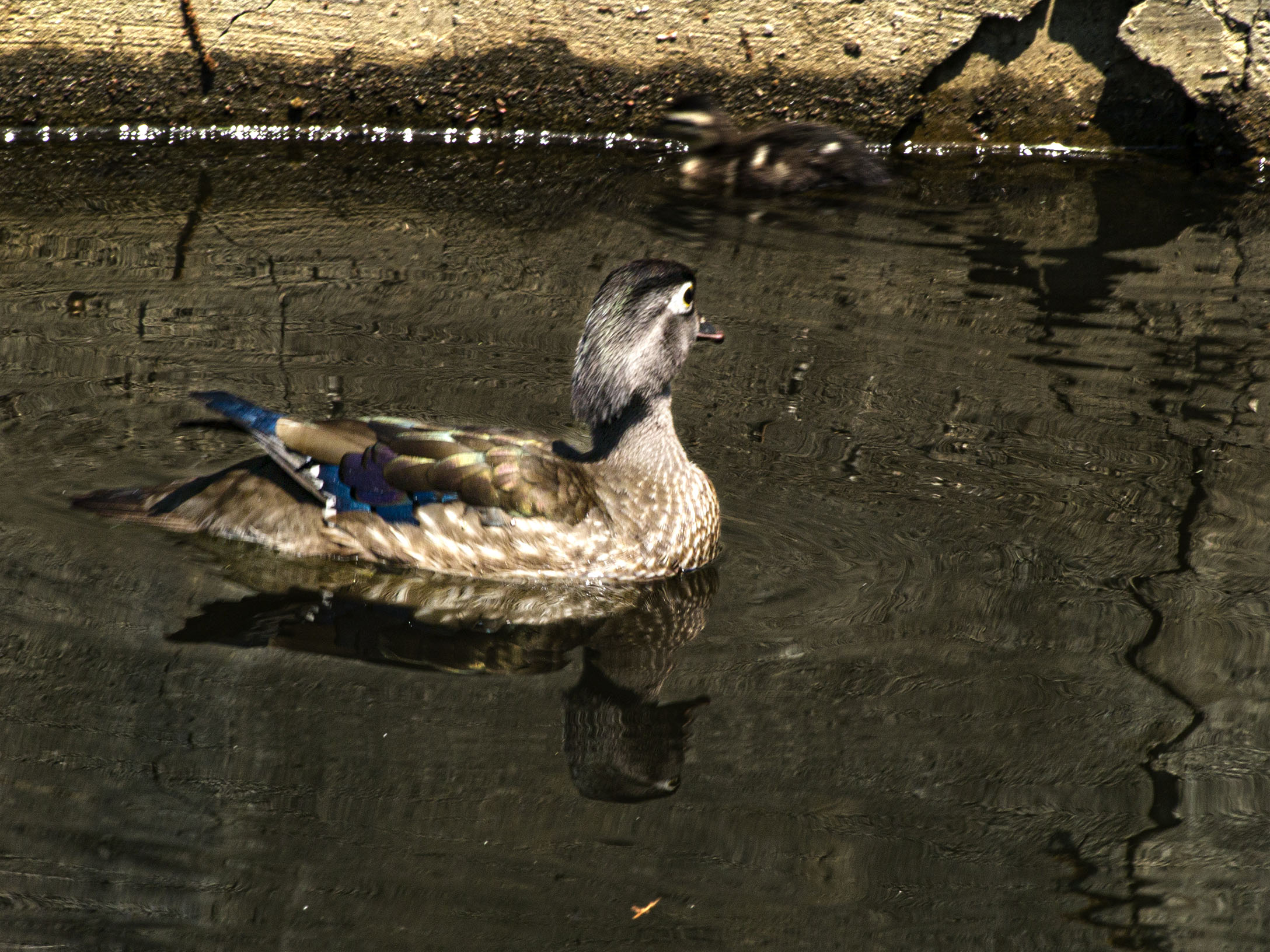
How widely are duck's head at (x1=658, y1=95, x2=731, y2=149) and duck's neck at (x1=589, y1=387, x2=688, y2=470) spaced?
12.3 ft

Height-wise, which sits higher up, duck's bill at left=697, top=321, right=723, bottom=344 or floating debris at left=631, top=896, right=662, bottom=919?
duck's bill at left=697, top=321, right=723, bottom=344

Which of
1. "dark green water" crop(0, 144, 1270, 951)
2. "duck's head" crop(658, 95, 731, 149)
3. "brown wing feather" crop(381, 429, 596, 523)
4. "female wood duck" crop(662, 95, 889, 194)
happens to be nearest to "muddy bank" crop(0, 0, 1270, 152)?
"duck's head" crop(658, 95, 731, 149)

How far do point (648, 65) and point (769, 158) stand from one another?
114 centimetres

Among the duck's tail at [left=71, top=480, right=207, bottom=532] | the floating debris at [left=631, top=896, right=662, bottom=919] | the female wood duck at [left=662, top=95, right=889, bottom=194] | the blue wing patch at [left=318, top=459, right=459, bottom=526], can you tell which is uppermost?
the female wood duck at [left=662, top=95, right=889, bottom=194]

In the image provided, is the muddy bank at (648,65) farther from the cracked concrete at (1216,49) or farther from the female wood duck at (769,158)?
the female wood duck at (769,158)

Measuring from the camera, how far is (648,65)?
9.05 metres

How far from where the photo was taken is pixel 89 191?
25.8 feet

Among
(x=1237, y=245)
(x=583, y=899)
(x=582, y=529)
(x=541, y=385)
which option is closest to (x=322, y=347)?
(x=541, y=385)

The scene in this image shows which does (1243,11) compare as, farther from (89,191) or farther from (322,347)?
(89,191)

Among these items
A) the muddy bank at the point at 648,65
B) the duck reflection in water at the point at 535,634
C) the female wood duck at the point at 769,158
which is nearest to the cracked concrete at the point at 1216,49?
the muddy bank at the point at 648,65

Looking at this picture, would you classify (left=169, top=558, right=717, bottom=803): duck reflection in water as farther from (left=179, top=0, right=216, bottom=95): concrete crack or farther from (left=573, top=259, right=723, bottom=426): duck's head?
(left=179, top=0, right=216, bottom=95): concrete crack

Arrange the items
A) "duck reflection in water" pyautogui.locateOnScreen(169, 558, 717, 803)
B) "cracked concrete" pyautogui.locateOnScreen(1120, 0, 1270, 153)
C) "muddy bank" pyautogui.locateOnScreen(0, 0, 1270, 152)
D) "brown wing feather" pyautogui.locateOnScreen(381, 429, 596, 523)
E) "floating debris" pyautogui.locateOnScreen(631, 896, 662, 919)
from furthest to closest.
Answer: "cracked concrete" pyautogui.locateOnScreen(1120, 0, 1270, 153), "muddy bank" pyautogui.locateOnScreen(0, 0, 1270, 152), "brown wing feather" pyautogui.locateOnScreen(381, 429, 596, 523), "duck reflection in water" pyautogui.locateOnScreen(169, 558, 717, 803), "floating debris" pyautogui.locateOnScreen(631, 896, 662, 919)

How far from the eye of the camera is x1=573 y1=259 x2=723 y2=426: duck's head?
16.4ft

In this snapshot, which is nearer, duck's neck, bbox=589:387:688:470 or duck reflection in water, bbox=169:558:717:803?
duck reflection in water, bbox=169:558:717:803
